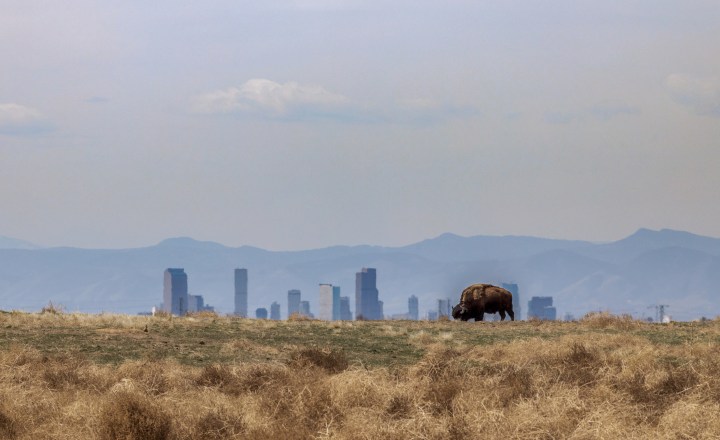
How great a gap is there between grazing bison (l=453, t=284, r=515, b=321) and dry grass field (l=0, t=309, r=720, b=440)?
55.7 feet

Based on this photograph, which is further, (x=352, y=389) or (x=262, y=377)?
(x=262, y=377)

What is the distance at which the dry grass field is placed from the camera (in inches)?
807

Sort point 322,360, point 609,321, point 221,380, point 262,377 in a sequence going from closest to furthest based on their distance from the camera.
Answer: point 262,377, point 221,380, point 322,360, point 609,321

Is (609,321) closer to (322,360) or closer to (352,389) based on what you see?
(322,360)

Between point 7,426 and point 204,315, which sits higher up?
point 204,315

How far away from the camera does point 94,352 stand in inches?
1319

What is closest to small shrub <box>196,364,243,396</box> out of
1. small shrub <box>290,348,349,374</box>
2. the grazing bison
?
small shrub <box>290,348,349,374</box>

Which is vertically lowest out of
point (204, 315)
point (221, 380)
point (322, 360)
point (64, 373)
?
point (221, 380)

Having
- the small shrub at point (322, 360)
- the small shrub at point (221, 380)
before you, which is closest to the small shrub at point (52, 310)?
the small shrub at point (322, 360)

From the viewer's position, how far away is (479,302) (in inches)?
2205

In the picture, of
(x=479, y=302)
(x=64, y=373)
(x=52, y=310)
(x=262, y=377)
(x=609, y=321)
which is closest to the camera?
(x=262, y=377)

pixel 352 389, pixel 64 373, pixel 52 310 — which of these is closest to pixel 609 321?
pixel 52 310

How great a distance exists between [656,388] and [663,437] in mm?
5192

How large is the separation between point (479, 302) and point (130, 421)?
1453 inches
